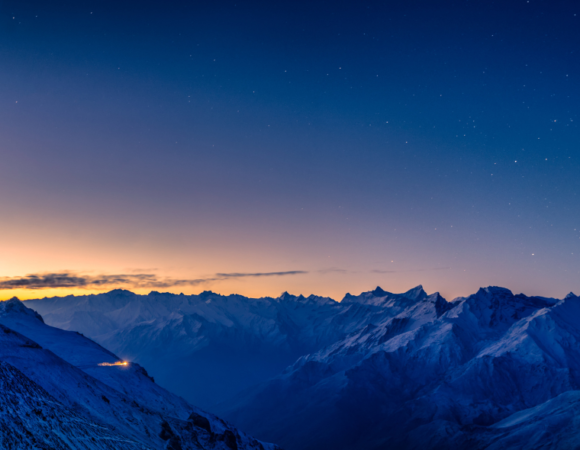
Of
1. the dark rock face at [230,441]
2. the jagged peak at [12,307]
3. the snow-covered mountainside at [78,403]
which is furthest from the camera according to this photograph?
the jagged peak at [12,307]

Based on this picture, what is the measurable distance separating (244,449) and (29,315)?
120070 millimetres

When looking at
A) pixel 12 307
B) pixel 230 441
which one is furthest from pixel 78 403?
pixel 12 307

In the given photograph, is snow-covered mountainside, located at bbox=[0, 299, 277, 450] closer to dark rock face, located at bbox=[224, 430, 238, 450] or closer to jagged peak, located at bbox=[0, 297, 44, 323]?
dark rock face, located at bbox=[224, 430, 238, 450]

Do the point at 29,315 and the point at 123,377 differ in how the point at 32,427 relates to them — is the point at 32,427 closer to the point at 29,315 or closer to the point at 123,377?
the point at 123,377

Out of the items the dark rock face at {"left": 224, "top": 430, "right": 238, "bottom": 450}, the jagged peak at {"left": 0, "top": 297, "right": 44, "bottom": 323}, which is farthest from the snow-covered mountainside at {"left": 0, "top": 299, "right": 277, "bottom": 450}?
the jagged peak at {"left": 0, "top": 297, "right": 44, "bottom": 323}

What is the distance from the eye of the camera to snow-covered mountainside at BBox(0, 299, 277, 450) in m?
58.5

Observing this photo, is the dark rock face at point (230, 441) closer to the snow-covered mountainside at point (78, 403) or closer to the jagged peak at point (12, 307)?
the snow-covered mountainside at point (78, 403)

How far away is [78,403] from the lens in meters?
87.1

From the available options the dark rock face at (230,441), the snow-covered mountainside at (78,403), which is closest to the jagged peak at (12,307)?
the snow-covered mountainside at (78,403)

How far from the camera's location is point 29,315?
18438 cm

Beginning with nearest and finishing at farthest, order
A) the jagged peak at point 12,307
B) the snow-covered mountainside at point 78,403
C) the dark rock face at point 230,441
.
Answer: the snow-covered mountainside at point 78,403, the dark rock face at point 230,441, the jagged peak at point 12,307

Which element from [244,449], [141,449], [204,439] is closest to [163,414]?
[204,439]

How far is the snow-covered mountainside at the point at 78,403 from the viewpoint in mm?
58469

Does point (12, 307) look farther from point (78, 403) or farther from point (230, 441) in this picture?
point (230, 441)
